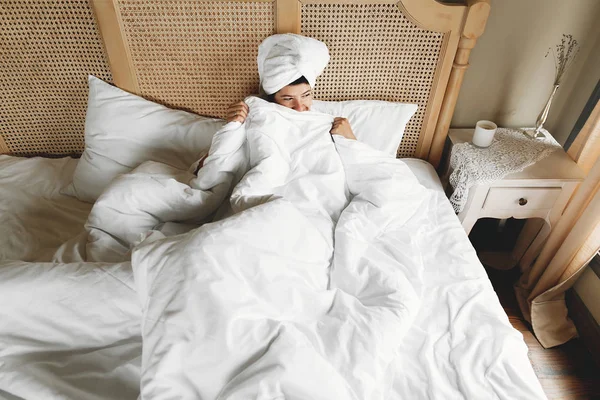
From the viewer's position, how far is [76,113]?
1.55 metres

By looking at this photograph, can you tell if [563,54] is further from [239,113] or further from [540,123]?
[239,113]

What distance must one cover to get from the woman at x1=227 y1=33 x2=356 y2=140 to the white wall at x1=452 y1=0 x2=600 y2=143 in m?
0.64

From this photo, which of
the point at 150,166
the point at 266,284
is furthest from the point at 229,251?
the point at 150,166

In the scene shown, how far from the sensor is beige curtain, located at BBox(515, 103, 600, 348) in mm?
1301

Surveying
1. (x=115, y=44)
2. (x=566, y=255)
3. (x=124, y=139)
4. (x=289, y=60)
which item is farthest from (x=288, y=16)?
(x=566, y=255)

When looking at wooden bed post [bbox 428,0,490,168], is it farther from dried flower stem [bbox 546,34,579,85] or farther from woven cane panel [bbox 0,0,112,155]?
woven cane panel [bbox 0,0,112,155]

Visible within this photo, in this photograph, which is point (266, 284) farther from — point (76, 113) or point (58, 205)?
point (76, 113)

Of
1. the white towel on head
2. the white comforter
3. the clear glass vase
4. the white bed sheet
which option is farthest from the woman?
the clear glass vase

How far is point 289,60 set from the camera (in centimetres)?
121

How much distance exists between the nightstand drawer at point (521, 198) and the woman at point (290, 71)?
580mm

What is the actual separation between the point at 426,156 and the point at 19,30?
1.58m

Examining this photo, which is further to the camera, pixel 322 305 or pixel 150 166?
pixel 150 166

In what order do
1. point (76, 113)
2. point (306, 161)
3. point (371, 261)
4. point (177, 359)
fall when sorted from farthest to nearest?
point (76, 113) < point (306, 161) < point (371, 261) < point (177, 359)

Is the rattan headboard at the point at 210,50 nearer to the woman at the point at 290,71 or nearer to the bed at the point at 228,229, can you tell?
the bed at the point at 228,229
